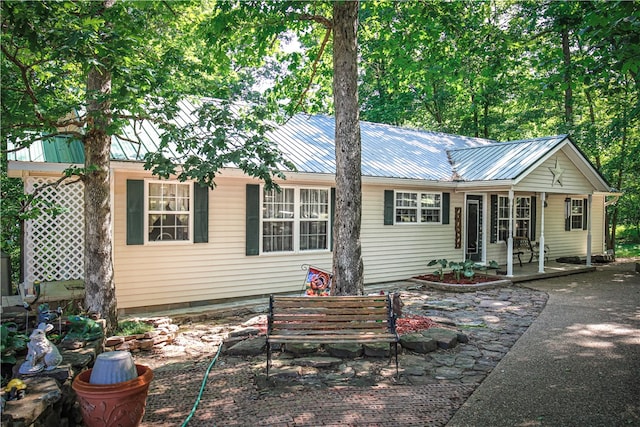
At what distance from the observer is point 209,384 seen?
4953mm

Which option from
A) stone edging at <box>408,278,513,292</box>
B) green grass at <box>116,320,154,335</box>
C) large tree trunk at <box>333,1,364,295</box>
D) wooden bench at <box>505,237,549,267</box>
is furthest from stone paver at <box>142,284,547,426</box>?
wooden bench at <box>505,237,549,267</box>

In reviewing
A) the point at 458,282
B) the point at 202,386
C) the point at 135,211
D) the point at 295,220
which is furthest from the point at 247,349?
the point at 458,282

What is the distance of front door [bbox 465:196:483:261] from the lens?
13984 mm

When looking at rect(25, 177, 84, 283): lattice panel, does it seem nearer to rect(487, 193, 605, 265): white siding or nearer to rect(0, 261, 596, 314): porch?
rect(0, 261, 596, 314): porch

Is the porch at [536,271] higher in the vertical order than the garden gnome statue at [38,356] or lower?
lower

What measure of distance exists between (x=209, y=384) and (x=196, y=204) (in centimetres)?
455

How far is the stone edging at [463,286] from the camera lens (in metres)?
11.0

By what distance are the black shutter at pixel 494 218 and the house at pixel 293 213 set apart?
4 centimetres

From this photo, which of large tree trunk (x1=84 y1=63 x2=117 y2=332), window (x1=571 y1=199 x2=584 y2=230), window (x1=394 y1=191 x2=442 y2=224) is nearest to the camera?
large tree trunk (x1=84 y1=63 x2=117 y2=332)

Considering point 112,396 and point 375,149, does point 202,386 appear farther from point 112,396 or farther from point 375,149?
point 375,149

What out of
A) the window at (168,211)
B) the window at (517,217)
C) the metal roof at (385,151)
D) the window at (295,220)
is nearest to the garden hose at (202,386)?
the window at (168,211)

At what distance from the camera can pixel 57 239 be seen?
797 cm

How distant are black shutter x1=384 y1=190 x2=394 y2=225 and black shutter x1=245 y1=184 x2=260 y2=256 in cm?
366

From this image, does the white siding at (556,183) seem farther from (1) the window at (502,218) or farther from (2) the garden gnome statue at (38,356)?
(2) the garden gnome statue at (38,356)
